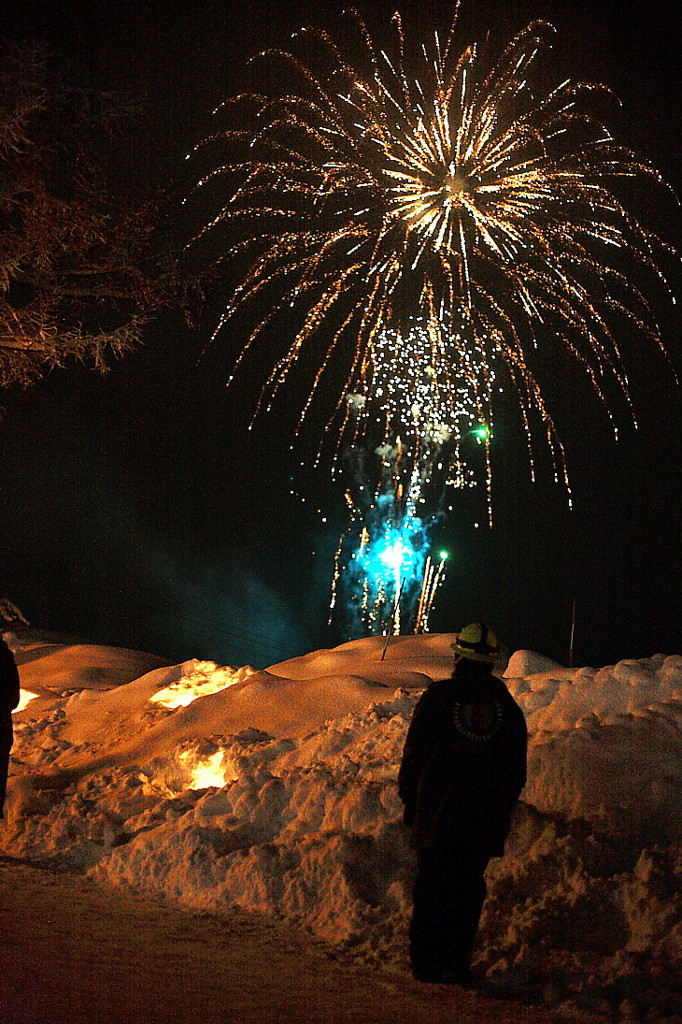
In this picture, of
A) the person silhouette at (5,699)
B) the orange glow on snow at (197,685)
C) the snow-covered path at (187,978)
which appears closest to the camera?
the snow-covered path at (187,978)

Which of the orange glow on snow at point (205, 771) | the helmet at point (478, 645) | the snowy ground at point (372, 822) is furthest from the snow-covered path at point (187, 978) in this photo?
the orange glow on snow at point (205, 771)

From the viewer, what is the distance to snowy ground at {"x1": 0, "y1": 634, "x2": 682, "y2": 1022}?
5.23m

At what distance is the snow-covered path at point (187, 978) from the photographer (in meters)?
4.13

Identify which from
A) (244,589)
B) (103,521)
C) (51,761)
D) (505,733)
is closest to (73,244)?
(51,761)

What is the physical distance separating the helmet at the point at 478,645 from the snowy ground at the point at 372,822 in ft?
4.86

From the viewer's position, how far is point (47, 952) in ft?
15.8

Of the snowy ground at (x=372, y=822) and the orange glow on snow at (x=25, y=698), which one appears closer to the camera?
the snowy ground at (x=372, y=822)

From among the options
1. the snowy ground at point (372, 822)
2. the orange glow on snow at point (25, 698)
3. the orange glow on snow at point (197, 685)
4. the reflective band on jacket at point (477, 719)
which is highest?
the orange glow on snow at point (197, 685)

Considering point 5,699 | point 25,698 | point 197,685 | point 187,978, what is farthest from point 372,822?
point 25,698

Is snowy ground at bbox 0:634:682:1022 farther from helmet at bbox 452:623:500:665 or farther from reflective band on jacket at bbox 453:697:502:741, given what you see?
helmet at bbox 452:623:500:665

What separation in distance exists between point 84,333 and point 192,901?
1140cm

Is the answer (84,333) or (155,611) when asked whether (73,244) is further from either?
(155,611)

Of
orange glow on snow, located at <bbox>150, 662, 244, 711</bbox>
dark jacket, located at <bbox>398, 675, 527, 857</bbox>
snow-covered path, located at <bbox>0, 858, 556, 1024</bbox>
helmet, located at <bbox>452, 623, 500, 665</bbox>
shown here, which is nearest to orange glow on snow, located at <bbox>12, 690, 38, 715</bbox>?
orange glow on snow, located at <bbox>150, 662, 244, 711</bbox>

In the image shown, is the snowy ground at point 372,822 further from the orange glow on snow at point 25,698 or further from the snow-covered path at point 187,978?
the orange glow on snow at point 25,698
